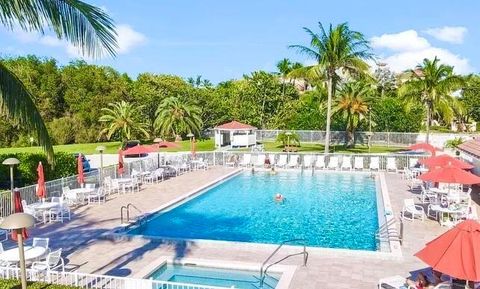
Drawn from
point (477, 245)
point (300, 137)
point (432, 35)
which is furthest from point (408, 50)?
point (477, 245)

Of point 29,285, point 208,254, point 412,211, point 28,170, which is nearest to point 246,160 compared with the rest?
point 28,170

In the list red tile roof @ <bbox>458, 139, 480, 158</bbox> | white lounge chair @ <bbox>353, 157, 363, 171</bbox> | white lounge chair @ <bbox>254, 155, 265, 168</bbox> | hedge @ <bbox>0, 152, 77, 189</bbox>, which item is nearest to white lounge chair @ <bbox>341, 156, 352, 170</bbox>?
white lounge chair @ <bbox>353, 157, 363, 171</bbox>

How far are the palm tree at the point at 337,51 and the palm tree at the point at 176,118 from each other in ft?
48.1

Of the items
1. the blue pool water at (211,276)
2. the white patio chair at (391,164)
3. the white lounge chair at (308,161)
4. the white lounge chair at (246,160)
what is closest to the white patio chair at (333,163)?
the white lounge chair at (308,161)

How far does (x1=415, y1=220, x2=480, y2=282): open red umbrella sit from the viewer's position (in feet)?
23.5

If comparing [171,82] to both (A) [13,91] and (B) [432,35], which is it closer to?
(B) [432,35]

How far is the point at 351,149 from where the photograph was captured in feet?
126

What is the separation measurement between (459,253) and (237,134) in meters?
33.5

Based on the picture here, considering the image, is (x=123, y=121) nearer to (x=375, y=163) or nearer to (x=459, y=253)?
(x=375, y=163)

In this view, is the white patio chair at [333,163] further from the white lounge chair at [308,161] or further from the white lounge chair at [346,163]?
the white lounge chair at [308,161]

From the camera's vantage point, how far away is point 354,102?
119 feet

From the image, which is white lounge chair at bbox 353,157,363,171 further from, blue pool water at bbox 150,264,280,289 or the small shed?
blue pool water at bbox 150,264,280,289

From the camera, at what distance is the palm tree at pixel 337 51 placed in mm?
32062

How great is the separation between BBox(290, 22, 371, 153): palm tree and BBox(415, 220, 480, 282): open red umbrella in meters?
24.2
